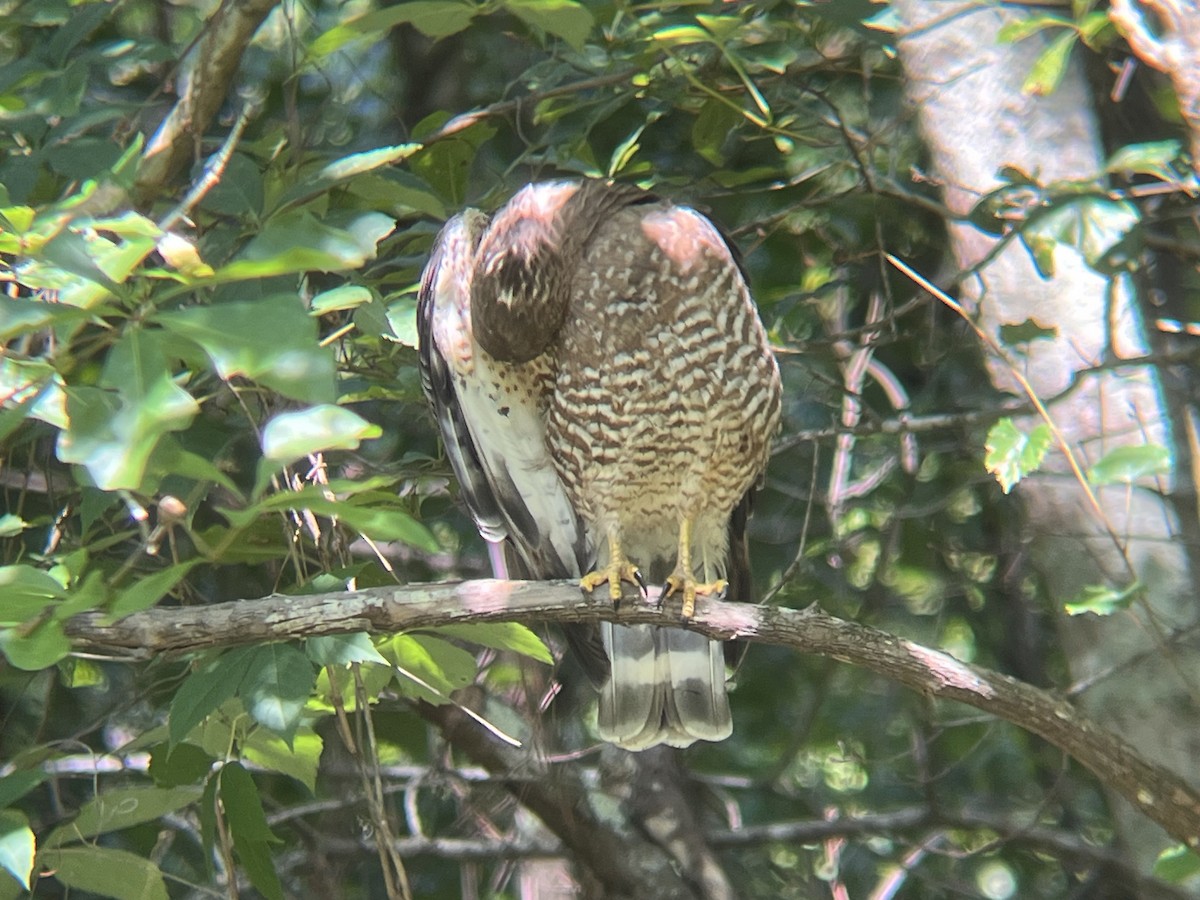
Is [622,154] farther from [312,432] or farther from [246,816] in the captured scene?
[312,432]

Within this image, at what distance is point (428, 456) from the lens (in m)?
2.99

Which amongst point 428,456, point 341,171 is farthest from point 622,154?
point 341,171

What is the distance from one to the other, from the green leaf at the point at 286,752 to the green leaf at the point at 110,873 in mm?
226

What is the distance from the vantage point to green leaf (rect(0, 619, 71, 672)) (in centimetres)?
153

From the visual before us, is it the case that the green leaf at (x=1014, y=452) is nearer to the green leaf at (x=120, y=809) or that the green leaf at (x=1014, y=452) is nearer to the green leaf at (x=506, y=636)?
the green leaf at (x=506, y=636)

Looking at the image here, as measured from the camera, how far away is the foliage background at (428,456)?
6.30ft

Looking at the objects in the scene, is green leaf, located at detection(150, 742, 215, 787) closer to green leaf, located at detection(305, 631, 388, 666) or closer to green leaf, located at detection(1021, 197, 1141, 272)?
green leaf, located at detection(305, 631, 388, 666)

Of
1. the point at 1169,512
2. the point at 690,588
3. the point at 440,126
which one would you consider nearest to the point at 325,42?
the point at 440,126

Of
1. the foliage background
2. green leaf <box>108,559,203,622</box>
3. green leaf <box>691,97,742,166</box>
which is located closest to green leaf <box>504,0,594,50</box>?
the foliage background

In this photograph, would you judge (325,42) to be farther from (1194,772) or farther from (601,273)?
(1194,772)

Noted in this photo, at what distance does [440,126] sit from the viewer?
2.70 m

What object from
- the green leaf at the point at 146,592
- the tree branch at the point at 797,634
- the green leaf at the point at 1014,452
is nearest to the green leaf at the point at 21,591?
the green leaf at the point at 146,592

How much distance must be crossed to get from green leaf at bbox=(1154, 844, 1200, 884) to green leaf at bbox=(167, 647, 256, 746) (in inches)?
54.7

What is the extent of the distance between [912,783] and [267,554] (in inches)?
70.2
